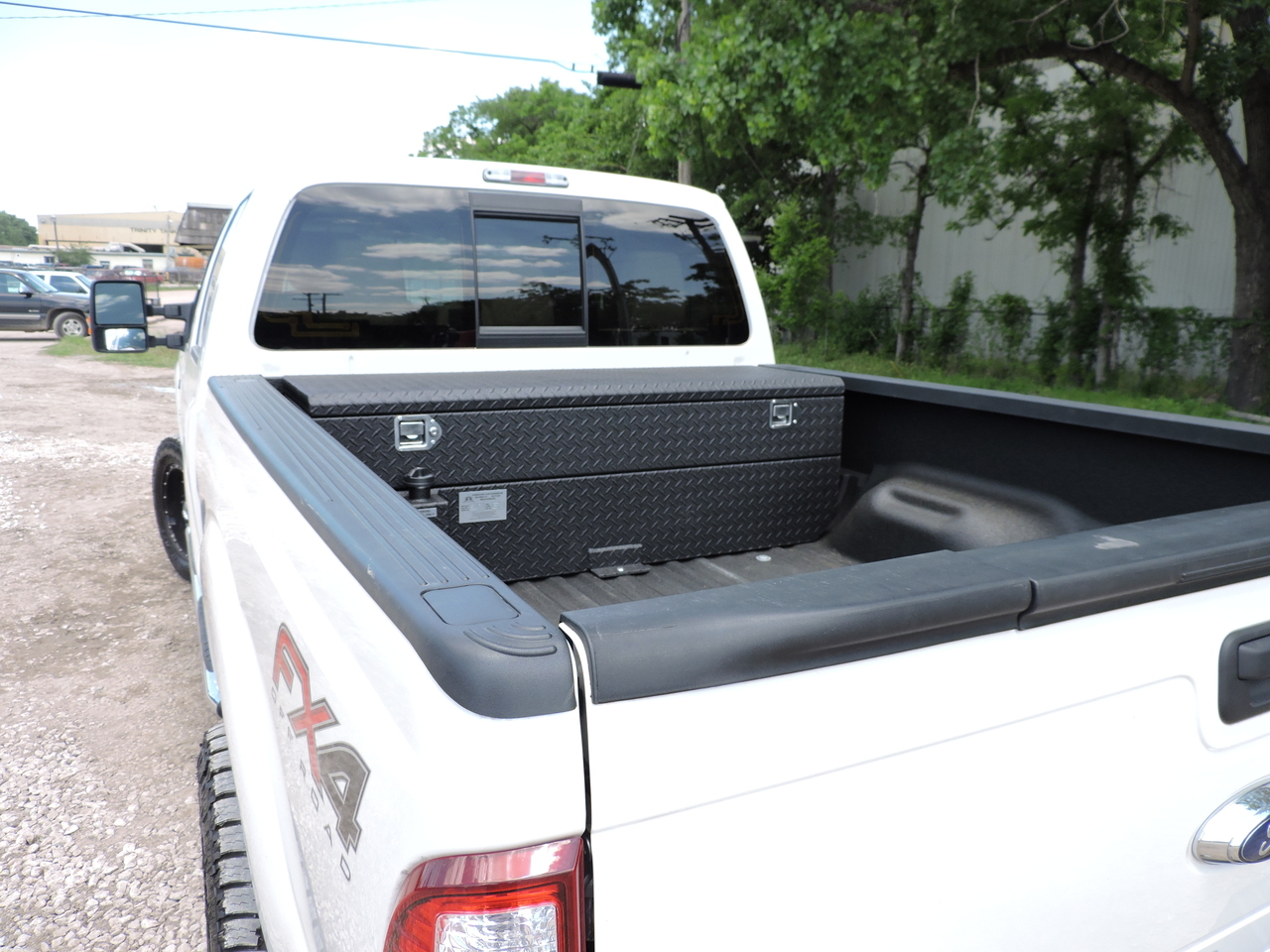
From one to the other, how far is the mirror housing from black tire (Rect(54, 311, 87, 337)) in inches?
839

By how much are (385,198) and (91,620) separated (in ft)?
10.2

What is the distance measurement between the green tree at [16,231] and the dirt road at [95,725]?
168078mm

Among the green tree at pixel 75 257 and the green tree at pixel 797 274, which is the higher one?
the green tree at pixel 75 257

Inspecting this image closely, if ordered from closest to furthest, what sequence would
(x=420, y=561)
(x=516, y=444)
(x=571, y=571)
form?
(x=420, y=561) → (x=516, y=444) → (x=571, y=571)

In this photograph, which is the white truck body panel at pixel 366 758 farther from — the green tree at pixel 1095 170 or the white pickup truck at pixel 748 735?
the green tree at pixel 1095 170

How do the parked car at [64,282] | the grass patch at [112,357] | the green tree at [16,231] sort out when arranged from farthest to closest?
the green tree at [16,231], the parked car at [64,282], the grass patch at [112,357]

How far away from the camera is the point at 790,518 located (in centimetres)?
328

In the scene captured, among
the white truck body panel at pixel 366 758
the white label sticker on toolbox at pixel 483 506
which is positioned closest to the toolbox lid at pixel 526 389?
the white label sticker on toolbox at pixel 483 506

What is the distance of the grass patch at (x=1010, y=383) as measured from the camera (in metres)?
12.2

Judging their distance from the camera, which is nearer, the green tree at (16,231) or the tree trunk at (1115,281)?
the tree trunk at (1115,281)

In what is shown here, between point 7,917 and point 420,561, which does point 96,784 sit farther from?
point 420,561

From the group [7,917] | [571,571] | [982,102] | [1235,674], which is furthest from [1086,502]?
[982,102]

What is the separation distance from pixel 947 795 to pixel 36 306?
25415 millimetres

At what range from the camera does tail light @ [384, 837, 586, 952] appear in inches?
33.1
